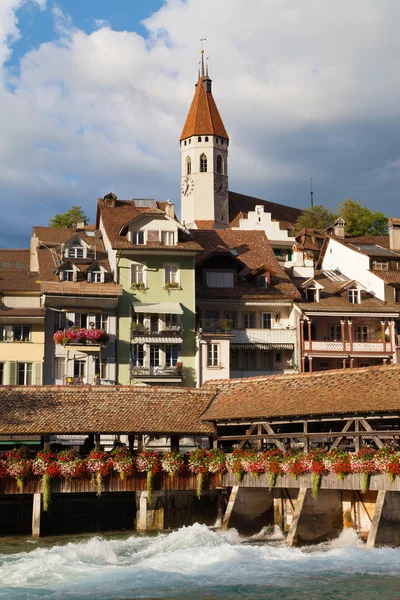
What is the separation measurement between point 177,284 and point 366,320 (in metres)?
12.6

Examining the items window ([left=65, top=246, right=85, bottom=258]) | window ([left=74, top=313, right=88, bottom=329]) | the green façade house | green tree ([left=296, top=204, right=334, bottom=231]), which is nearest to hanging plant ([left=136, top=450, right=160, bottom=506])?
the green façade house

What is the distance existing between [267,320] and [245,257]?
5930mm

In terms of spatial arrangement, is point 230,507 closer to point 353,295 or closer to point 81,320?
point 81,320

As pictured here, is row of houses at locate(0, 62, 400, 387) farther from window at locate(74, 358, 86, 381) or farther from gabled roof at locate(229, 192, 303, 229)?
gabled roof at locate(229, 192, 303, 229)

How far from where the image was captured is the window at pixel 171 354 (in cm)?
5797

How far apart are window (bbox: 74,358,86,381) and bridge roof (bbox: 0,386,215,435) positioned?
48.7 feet

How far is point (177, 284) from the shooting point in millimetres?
59094

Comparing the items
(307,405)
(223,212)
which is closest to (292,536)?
(307,405)

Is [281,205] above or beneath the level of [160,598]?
above

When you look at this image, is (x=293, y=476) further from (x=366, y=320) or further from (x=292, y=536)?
(x=366, y=320)

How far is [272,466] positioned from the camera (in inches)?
1442

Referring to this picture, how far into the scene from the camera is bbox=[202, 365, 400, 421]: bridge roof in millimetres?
34938

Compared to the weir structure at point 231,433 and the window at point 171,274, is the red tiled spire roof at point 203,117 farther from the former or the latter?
Answer: the weir structure at point 231,433

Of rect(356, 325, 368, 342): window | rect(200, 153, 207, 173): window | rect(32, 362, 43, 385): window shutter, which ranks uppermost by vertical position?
rect(200, 153, 207, 173): window
